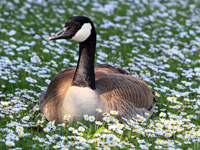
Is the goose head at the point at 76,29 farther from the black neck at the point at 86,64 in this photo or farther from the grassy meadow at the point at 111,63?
the grassy meadow at the point at 111,63

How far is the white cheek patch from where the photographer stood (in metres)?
6.04

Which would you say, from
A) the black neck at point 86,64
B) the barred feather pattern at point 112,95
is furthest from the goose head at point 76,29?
the barred feather pattern at point 112,95

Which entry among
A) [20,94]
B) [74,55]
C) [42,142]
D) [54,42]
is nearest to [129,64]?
[74,55]

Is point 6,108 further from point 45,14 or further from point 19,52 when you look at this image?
point 45,14

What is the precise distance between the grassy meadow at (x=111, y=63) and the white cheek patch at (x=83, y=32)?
1.33 m

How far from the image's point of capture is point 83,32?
19.9 feet

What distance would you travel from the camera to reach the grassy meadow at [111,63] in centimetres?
555

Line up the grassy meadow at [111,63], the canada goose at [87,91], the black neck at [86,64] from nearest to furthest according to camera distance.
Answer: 1. the grassy meadow at [111,63]
2. the canada goose at [87,91]
3. the black neck at [86,64]

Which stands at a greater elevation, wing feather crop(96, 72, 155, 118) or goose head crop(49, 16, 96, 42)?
goose head crop(49, 16, 96, 42)

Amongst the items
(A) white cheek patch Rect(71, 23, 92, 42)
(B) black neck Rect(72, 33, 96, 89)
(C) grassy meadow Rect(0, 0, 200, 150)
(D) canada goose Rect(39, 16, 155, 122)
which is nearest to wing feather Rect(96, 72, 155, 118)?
(D) canada goose Rect(39, 16, 155, 122)

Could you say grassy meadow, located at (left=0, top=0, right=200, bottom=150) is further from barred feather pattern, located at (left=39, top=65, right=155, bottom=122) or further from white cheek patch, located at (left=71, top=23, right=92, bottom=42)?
white cheek patch, located at (left=71, top=23, right=92, bottom=42)

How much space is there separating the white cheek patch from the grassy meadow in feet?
4.38

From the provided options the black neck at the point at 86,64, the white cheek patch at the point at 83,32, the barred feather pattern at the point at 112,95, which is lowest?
the barred feather pattern at the point at 112,95

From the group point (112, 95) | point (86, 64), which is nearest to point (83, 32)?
point (86, 64)
